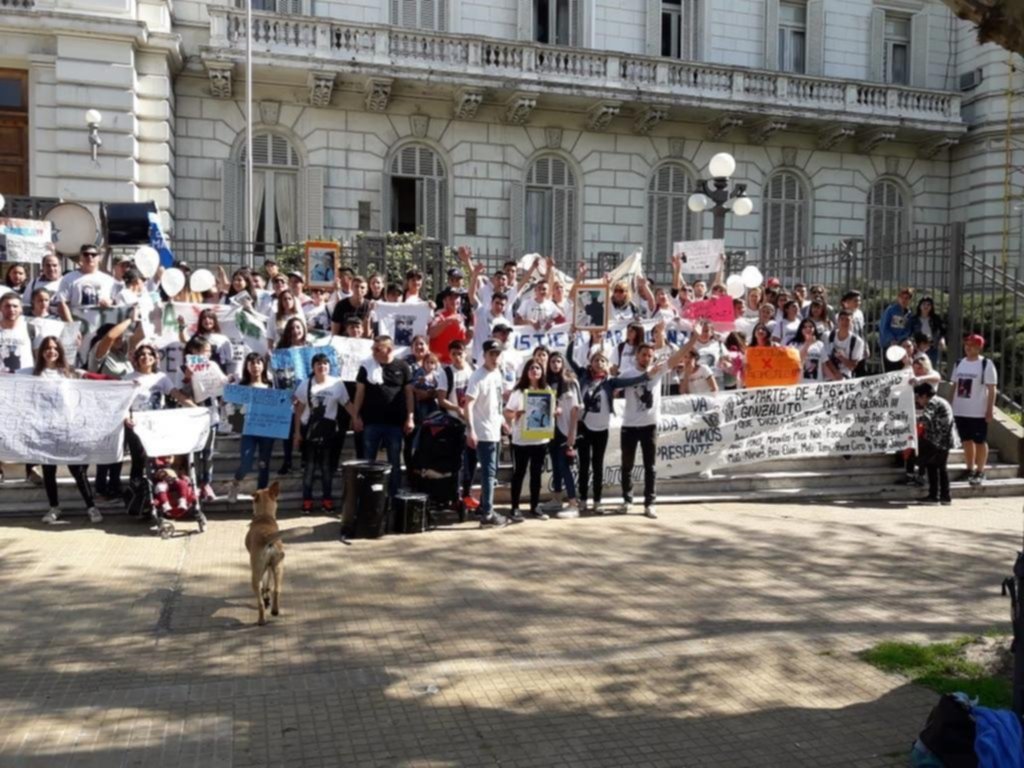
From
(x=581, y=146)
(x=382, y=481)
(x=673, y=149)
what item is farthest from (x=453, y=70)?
(x=382, y=481)

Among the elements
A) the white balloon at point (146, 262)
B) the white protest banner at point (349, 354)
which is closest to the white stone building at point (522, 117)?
the white balloon at point (146, 262)

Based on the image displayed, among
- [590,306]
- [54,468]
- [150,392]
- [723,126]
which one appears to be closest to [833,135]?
[723,126]

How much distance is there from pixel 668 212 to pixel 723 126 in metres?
2.85

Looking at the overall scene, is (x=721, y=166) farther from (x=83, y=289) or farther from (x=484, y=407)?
(x=83, y=289)

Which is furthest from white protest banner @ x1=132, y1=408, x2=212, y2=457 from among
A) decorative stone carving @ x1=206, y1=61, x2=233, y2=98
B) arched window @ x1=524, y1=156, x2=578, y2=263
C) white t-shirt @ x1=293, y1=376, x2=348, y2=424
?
arched window @ x1=524, y1=156, x2=578, y2=263

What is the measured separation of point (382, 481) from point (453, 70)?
1705cm

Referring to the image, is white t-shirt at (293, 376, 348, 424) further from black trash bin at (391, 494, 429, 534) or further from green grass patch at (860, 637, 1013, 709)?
green grass patch at (860, 637, 1013, 709)

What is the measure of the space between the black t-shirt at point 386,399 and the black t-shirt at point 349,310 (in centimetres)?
207

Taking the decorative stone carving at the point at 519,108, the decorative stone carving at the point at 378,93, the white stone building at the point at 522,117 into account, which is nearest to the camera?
the white stone building at the point at 522,117

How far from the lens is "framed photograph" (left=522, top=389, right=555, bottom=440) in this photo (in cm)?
1079

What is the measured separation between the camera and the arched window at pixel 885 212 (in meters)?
30.0

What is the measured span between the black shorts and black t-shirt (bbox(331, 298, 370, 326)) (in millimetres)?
8140

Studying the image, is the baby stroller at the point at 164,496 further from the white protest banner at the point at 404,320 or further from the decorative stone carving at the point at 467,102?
the decorative stone carving at the point at 467,102

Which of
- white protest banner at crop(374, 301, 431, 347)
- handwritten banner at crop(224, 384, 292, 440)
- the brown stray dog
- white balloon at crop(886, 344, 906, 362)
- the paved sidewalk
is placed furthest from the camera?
white balloon at crop(886, 344, 906, 362)
